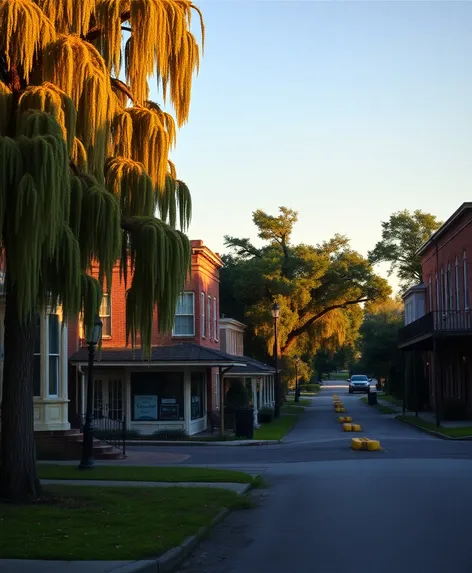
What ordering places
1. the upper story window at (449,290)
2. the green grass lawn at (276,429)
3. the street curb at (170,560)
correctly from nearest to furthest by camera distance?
the street curb at (170,560)
the green grass lawn at (276,429)
the upper story window at (449,290)

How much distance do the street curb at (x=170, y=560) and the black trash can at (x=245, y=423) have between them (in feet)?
70.6

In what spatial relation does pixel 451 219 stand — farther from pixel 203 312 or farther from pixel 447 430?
pixel 203 312

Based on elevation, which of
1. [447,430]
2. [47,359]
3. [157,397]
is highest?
[47,359]

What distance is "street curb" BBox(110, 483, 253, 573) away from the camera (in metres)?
8.88

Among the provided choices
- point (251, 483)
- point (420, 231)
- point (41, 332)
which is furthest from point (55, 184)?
point (420, 231)

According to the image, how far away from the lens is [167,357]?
3412cm

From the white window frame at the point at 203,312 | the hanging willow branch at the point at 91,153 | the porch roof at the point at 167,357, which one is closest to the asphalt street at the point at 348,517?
the hanging willow branch at the point at 91,153

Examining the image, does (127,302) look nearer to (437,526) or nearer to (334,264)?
(437,526)

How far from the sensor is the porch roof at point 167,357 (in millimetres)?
33594

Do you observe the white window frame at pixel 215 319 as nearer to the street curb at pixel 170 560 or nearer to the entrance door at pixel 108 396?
the entrance door at pixel 108 396

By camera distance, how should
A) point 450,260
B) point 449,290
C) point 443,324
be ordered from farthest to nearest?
point 449,290, point 450,260, point 443,324

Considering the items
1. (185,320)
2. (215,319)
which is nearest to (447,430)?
(185,320)

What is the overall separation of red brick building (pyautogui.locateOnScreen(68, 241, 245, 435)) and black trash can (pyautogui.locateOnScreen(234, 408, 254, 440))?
1951 mm

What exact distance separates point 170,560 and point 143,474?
9485 mm
